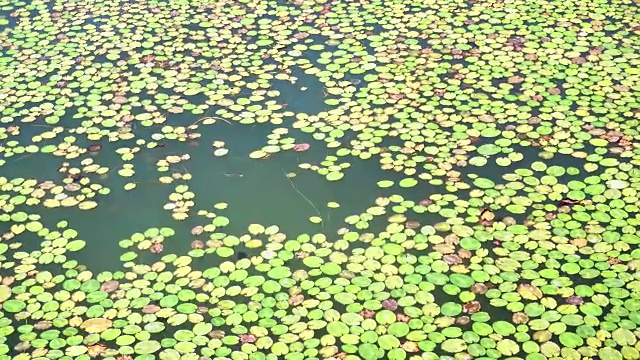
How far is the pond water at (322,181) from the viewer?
2711mm

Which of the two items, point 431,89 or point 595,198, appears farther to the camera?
point 431,89

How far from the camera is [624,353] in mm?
2541

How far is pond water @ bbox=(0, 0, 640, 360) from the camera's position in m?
2.71

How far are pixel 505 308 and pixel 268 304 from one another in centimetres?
83

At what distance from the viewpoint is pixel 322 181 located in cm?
342

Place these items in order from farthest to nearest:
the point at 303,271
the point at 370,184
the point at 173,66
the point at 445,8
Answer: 1. the point at 445,8
2. the point at 173,66
3. the point at 370,184
4. the point at 303,271

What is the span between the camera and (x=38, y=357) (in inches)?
104

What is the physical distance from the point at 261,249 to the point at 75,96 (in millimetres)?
1637

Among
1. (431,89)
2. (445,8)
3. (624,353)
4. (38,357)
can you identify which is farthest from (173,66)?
(624,353)

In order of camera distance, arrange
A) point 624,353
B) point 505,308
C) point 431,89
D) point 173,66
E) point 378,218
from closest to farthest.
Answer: point 624,353 < point 505,308 < point 378,218 < point 431,89 < point 173,66

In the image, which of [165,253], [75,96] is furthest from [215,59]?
[165,253]

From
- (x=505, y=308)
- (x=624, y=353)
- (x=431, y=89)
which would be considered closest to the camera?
(x=624, y=353)

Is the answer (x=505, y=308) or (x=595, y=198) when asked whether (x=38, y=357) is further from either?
(x=595, y=198)

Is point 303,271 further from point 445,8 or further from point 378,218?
point 445,8
